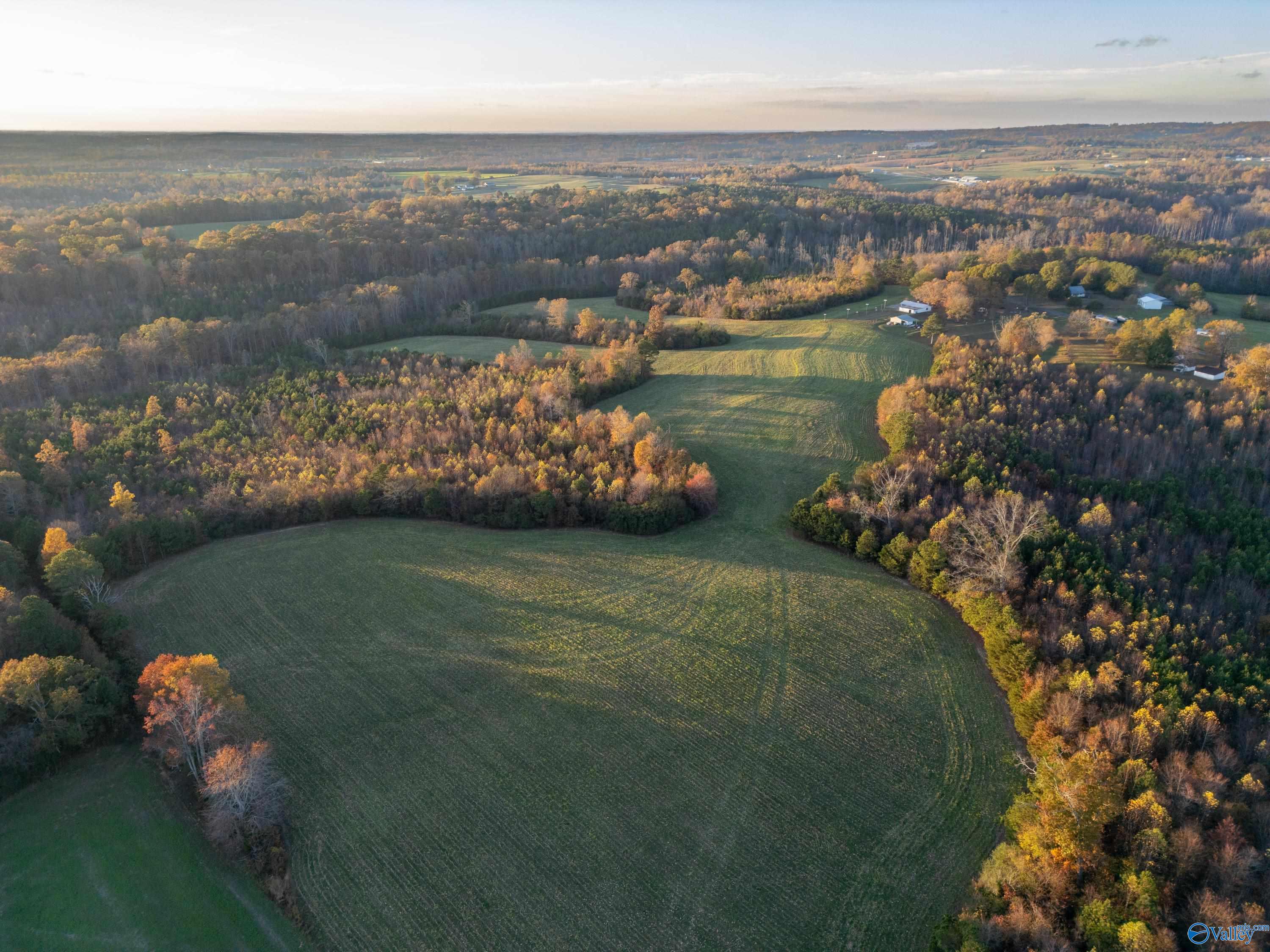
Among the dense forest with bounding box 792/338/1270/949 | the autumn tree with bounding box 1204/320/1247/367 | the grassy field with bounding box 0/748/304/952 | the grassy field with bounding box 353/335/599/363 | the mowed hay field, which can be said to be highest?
the autumn tree with bounding box 1204/320/1247/367

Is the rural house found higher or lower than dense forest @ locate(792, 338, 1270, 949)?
higher

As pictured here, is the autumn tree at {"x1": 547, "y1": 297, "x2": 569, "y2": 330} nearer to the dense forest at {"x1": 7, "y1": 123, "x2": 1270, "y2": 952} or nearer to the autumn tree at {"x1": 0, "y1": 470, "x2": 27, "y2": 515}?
the dense forest at {"x1": 7, "y1": 123, "x2": 1270, "y2": 952}

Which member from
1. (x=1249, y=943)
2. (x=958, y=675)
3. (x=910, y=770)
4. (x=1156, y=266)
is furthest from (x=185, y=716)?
(x=1156, y=266)

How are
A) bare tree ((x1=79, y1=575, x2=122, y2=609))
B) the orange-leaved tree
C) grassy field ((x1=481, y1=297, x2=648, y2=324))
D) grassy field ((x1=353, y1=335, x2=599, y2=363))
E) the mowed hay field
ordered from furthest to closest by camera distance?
grassy field ((x1=481, y1=297, x2=648, y2=324)) < grassy field ((x1=353, y1=335, x2=599, y2=363)) < bare tree ((x1=79, y1=575, x2=122, y2=609)) < the orange-leaved tree < the mowed hay field

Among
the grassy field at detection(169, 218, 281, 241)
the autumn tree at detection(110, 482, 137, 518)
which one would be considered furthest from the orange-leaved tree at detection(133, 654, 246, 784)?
the grassy field at detection(169, 218, 281, 241)

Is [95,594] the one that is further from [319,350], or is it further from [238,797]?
[319,350]

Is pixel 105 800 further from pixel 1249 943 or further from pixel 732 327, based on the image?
pixel 732 327
